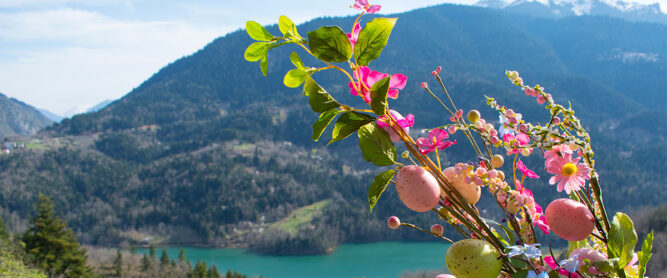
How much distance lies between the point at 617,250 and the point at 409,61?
10294 centimetres

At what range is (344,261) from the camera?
41.4 metres

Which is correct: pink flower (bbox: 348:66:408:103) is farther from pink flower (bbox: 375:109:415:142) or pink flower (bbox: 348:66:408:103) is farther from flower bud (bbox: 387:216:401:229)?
flower bud (bbox: 387:216:401:229)

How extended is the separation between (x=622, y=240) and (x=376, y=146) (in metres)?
0.29

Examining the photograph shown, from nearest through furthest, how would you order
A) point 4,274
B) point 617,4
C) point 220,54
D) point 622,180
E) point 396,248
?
point 4,274
point 396,248
point 622,180
point 220,54
point 617,4

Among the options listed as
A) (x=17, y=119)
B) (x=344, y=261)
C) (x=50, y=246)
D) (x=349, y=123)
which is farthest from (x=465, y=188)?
(x=17, y=119)

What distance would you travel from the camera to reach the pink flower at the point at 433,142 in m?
0.52

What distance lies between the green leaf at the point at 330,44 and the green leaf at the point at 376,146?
0.27ft

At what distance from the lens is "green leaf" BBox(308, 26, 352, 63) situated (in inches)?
19.1

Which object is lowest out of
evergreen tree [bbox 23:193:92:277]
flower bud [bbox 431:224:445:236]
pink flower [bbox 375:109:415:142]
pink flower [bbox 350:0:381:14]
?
evergreen tree [bbox 23:193:92:277]

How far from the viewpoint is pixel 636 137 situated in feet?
227

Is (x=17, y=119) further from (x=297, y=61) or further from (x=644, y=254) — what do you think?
(x=644, y=254)

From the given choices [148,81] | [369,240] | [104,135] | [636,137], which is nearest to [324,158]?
[369,240]

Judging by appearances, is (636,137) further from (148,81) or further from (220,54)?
(148,81)

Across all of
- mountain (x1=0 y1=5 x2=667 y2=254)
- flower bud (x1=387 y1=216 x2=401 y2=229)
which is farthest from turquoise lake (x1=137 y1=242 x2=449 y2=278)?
flower bud (x1=387 y1=216 x2=401 y2=229)
